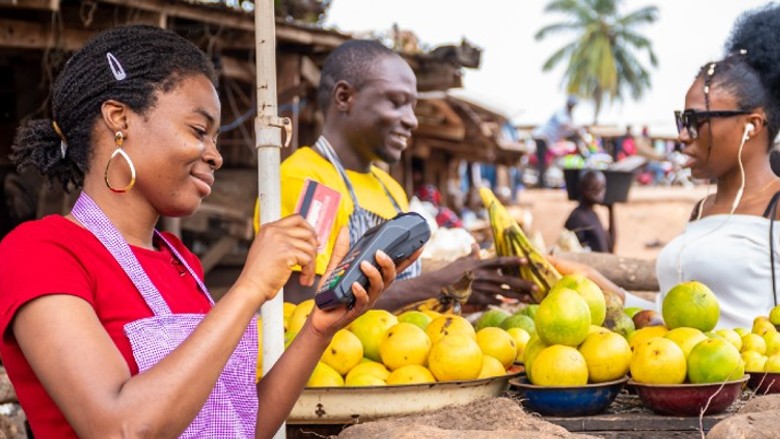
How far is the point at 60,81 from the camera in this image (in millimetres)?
2008

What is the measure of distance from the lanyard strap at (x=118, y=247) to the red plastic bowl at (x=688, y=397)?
1263 mm

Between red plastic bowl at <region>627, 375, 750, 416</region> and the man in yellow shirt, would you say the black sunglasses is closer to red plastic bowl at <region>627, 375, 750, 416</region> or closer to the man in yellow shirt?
the man in yellow shirt

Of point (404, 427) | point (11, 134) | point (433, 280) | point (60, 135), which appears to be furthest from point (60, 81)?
point (11, 134)

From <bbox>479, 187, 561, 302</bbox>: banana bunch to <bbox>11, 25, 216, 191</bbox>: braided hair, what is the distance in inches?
60.2

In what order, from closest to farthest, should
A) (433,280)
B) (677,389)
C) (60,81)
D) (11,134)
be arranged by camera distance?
(60,81) < (677,389) < (433,280) < (11,134)

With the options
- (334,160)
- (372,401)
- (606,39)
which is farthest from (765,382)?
(606,39)

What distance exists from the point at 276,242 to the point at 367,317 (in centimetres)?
98

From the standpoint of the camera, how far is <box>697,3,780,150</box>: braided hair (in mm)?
3623

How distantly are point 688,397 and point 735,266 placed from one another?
57.9 inches

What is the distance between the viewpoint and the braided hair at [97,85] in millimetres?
1934

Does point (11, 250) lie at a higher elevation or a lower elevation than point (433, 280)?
higher

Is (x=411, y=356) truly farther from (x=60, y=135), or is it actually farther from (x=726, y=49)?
(x=726, y=49)

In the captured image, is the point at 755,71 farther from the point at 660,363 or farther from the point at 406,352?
the point at 406,352

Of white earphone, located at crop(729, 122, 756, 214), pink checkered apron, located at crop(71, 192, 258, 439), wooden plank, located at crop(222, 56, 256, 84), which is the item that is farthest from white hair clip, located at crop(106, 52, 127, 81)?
wooden plank, located at crop(222, 56, 256, 84)
